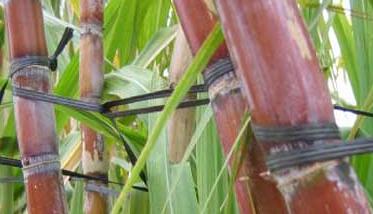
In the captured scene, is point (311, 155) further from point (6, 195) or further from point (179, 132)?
point (6, 195)

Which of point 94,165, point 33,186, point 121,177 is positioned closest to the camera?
point 33,186

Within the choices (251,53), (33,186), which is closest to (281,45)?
(251,53)

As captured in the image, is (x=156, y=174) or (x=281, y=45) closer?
(x=281, y=45)

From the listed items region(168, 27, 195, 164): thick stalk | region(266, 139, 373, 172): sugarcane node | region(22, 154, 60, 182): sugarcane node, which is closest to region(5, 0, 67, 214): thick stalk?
region(22, 154, 60, 182): sugarcane node

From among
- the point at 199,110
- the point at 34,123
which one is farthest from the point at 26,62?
the point at 199,110

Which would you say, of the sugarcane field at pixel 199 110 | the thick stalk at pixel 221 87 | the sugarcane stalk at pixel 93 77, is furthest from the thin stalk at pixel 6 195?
the thick stalk at pixel 221 87

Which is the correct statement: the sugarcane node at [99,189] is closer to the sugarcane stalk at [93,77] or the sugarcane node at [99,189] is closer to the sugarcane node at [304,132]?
the sugarcane stalk at [93,77]

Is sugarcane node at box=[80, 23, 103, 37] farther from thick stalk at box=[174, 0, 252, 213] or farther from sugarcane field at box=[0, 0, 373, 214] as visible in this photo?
thick stalk at box=[174, 0, 252, 213]

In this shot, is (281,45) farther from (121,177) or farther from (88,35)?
(121,177)
